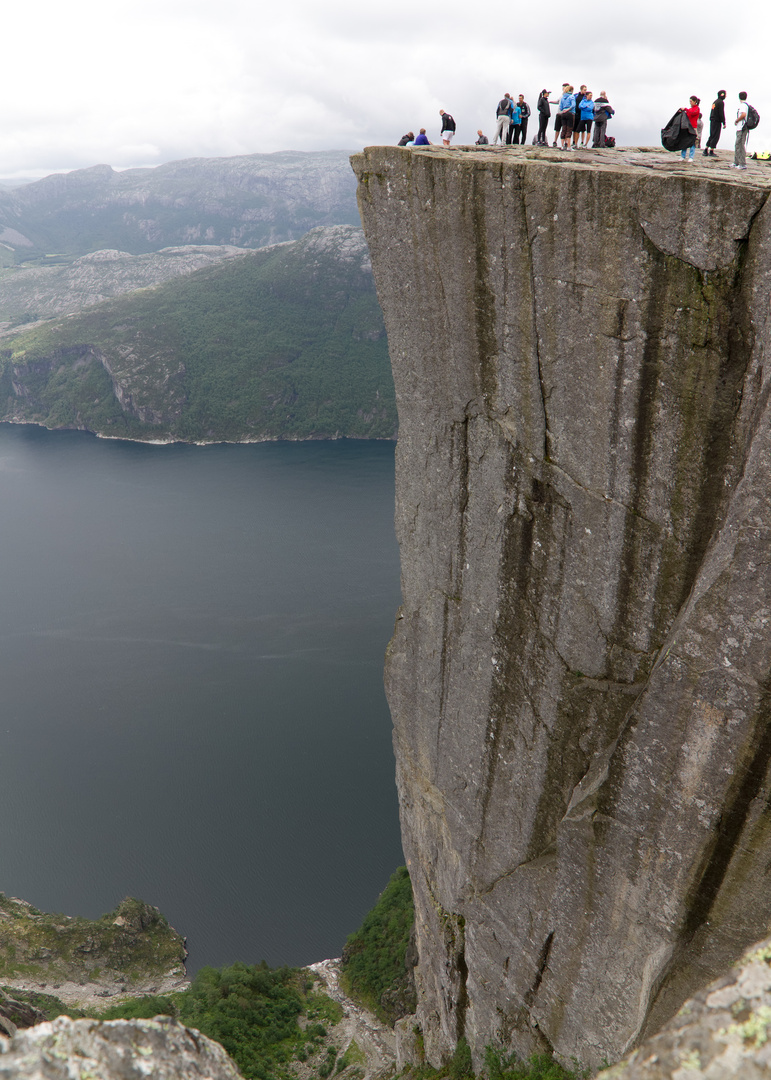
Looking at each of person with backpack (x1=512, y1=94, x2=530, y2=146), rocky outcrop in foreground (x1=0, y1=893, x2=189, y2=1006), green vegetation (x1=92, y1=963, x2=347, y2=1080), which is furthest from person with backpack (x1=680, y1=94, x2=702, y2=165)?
rocky outcrop in foreground (x1=0, y1=893, x2=189, y2=1006)

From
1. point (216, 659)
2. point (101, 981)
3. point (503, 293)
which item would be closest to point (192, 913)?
point (101, 981)

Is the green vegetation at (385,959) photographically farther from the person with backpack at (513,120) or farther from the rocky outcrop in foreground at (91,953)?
the person with backpack at (513,120)

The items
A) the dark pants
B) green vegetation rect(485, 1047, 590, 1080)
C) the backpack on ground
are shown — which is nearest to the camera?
green vegetation rect(485, 1047, 590, 1080)

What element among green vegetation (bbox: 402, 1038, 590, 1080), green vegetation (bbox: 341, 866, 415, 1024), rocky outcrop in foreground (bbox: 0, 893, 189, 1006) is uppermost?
green vegetation (bbox: 402, 1038, 590, 1080)

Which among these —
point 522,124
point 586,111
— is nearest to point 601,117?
point 586,111

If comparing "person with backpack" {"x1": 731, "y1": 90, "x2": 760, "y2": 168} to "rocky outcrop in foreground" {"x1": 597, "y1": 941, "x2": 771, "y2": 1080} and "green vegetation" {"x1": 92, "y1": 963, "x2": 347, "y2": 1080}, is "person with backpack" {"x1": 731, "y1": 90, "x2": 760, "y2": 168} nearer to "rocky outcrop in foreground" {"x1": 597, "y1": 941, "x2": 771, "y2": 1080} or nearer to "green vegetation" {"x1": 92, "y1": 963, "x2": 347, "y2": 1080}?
"rocky outcrop in foreground" {"x1": 597, "y1": 941, "x2": 771, "y2": 1080}

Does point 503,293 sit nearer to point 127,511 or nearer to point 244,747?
point 244,747

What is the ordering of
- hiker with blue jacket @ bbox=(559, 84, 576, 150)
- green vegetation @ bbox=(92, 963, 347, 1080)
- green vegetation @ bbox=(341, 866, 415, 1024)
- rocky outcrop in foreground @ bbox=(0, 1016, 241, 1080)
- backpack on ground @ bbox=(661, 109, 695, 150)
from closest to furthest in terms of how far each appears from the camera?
1. rocky outcrop in foreground @ bbox=(0, 1016, 241, 1080)
2. backpack on ground @ bbox=(661, 109, 695, 150)
3. hiker with blue jacket @ bbox=(559, 84, 576, 150)
4. green vegetation @ bbox=(92, 963, 347, 1080)
5. green vegetation @ bbox=(341, 866, 415, 1024)
